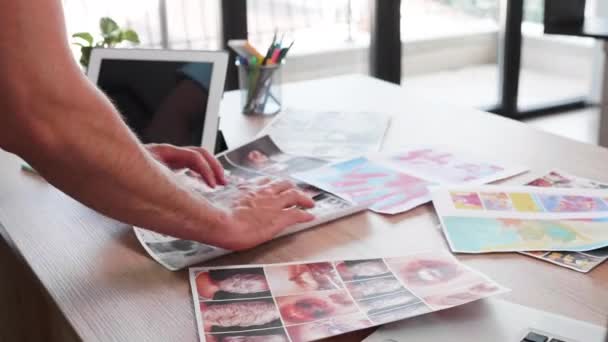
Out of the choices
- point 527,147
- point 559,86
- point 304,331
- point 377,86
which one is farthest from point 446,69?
point 304,331

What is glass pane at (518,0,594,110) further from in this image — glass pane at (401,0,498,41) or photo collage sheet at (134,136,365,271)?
photo collage sheet at (134,136,365,271)

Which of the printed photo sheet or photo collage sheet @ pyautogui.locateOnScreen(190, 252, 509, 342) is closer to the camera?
photo collage sheet @ pyautogui.locateOnScreen(190, 252, 509, 342)

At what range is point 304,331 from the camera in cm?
80

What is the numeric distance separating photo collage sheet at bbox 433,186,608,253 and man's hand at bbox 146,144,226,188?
0.37m

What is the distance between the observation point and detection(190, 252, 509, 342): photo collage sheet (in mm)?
808

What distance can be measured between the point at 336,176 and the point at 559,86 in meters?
3.57

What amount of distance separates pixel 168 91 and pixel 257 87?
380 mm

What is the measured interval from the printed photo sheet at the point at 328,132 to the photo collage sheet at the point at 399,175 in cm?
9

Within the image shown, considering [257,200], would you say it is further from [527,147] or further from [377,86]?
[377,86]

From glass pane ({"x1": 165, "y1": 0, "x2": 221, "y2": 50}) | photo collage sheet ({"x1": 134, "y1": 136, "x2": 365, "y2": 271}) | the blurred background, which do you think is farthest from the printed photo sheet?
glass pane ({"x1": 165, "y1": 0, "x2": 221, "y2": 50})

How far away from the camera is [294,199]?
1.12 meters

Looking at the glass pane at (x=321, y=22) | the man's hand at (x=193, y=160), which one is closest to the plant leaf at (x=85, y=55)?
the man's hand at (x=193, y=160)

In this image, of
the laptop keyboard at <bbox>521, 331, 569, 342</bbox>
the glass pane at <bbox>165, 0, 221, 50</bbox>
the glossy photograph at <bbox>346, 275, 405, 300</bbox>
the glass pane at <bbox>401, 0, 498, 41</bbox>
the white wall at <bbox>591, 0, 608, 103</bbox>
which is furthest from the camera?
the white wall at <bbox>591, 0, 608, 103</bbox>

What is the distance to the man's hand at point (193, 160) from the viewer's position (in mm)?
1227
